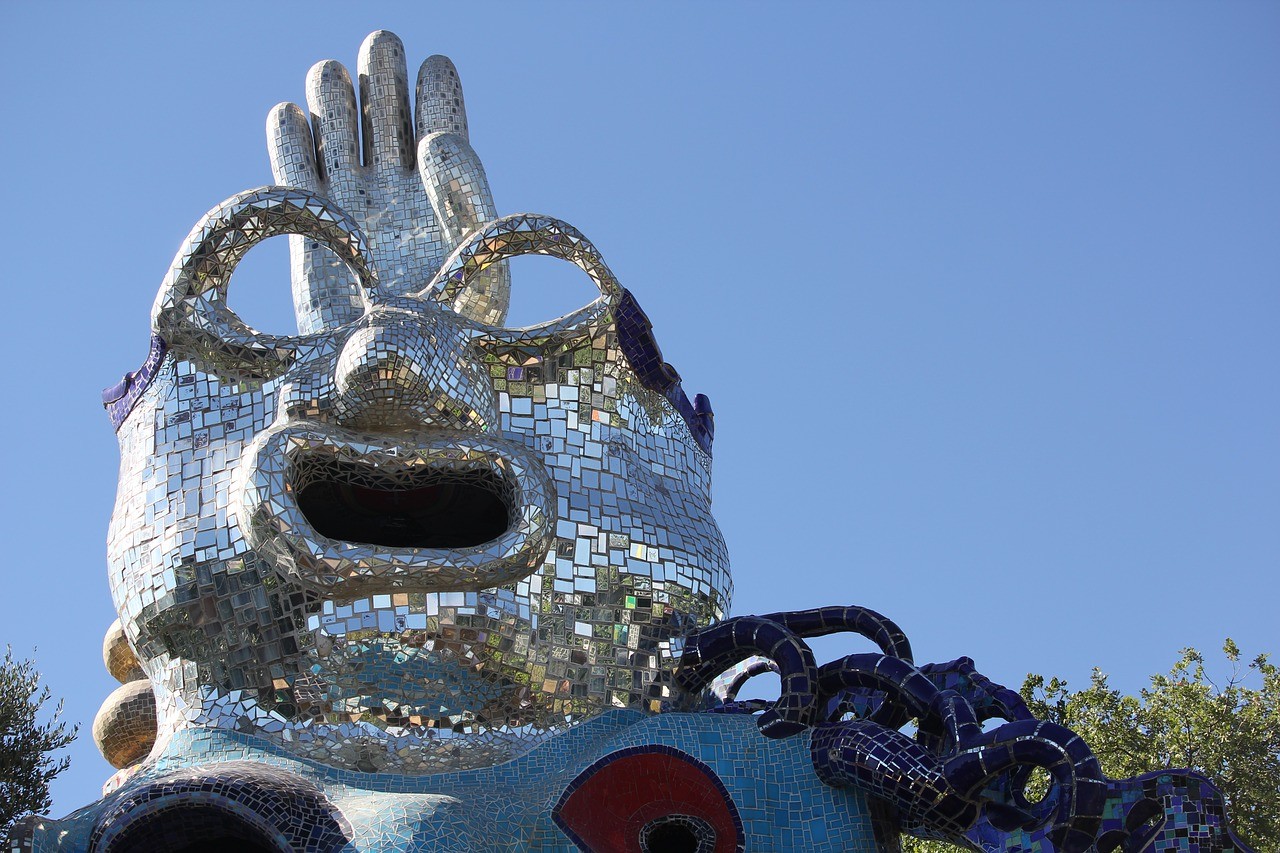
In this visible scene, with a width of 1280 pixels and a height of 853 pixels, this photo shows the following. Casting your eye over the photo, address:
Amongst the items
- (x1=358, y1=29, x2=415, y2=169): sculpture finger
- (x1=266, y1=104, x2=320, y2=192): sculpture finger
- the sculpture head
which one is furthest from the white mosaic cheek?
(x1=358, y1=29, x2=415, y2=169): sculpture finger

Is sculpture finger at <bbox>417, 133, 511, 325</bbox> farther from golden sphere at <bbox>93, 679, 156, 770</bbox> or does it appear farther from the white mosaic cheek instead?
golden sphere at <bbox>93, 679, 156, 770</bbox>

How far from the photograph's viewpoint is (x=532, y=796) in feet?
42.9

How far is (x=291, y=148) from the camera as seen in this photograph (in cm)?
1902

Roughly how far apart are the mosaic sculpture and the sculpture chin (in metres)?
0.02

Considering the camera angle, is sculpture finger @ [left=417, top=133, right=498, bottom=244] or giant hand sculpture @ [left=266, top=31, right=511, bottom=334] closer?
sculpture finger @ [left=417, top=133, right=498, bottom=244]

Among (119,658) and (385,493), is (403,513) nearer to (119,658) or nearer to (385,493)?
(385,493)

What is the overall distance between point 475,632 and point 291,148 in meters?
7.23

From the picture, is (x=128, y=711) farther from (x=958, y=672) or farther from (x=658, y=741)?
(x=958, y=672)

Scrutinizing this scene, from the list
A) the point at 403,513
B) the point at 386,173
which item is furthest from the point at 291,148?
the point at 403,513

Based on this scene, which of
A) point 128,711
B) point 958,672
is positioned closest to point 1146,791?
point 958,672

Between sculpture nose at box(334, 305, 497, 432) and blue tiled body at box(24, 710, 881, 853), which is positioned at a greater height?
sculpture nose at box(334, 305, 497, 432)

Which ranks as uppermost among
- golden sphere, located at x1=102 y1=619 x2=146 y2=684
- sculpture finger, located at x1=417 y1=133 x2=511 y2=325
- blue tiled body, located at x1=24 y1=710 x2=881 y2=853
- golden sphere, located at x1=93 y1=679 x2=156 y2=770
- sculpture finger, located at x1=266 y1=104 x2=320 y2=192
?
sculpture finger, located at x1=266 y1=104 x2=320 y2=192

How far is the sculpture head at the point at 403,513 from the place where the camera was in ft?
45.0

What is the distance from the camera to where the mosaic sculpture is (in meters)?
12.4
